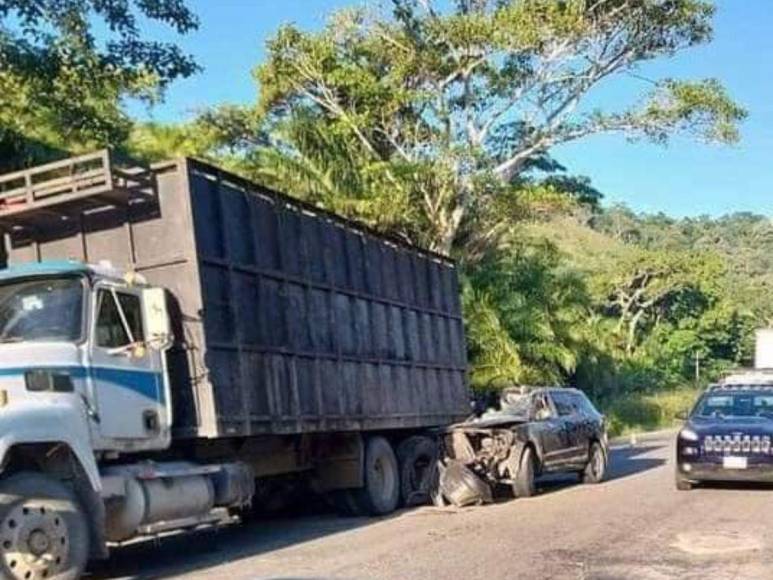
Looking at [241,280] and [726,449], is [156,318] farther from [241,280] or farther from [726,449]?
[726,449]

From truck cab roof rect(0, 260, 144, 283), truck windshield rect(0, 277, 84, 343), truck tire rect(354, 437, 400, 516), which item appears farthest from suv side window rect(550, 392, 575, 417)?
truck windshield rect(0, 277, 84, 343)

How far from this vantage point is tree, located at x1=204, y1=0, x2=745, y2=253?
1062 inches

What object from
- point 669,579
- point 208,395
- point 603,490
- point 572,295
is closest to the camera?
point 669,579

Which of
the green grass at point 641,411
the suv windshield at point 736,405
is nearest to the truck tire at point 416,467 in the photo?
the suv windshield at point 736,405

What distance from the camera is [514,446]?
1588cm

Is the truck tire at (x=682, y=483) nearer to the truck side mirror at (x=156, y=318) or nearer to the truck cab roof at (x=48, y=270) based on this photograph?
the truck side mirror at (x=156, y=318)

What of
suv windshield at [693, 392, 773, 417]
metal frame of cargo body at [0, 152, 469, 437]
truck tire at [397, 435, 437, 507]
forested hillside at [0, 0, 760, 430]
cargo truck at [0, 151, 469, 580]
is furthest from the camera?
forested hillside at [0, 0, 760, 430]

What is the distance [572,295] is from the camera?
3259 centimetres

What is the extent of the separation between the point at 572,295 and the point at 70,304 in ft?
79.1

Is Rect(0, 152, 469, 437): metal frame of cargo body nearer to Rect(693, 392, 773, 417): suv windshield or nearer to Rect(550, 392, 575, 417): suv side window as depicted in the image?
Rect(550, 392, 575, 417): suv side window

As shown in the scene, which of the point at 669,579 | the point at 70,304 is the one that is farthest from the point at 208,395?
the point at 669,579

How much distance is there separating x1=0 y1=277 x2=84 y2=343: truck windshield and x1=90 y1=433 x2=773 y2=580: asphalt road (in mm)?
2176

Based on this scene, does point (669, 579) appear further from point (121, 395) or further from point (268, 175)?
point (268, 175)

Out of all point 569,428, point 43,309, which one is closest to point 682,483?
point 569,428
